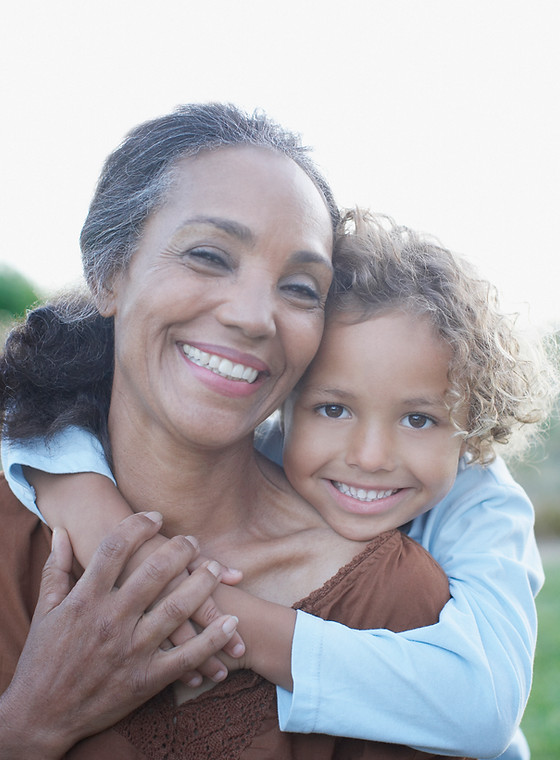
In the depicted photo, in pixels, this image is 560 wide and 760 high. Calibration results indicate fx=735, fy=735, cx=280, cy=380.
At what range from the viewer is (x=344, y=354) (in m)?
2.39

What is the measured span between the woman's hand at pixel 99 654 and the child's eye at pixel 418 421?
0.91m

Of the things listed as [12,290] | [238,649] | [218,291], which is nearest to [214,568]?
[238,649]

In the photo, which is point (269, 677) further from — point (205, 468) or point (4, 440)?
point (4, 440)

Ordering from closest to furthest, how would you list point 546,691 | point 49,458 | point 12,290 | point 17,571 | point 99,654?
point 99,654, point 17,571, point 49,458, point 546,691, point 12,290

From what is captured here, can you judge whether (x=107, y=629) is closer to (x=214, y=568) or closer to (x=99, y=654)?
(x=99, y=654)

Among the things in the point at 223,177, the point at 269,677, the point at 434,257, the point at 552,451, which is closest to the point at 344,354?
the point at 434,257

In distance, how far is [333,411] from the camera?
8.18 ft

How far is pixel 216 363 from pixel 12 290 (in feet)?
29.0

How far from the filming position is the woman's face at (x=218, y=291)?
204cm

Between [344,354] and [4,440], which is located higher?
[344,354]

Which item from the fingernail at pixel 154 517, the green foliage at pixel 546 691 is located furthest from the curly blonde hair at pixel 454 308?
the green foliage at pixel 546 691

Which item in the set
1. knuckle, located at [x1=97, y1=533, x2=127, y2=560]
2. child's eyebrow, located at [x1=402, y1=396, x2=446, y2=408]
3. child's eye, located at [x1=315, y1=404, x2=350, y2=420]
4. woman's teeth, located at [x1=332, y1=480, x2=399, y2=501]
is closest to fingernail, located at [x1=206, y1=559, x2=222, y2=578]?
knuckle, located at [x1=97, y1=533, x2=127, y2=560]

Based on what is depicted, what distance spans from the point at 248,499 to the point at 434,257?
1062 mm

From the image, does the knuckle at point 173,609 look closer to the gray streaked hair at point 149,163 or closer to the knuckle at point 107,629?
the knuckle at point 107,629
